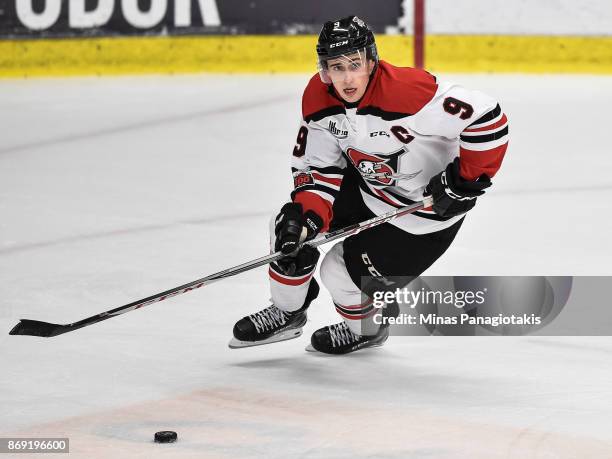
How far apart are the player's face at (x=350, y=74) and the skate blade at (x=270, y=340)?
0.62 metres

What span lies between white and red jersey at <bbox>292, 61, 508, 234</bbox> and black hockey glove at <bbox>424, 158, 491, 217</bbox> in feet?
0.06

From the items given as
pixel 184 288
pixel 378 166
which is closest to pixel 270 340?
pixel 184 288

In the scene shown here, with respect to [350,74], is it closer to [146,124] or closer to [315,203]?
[315,203]

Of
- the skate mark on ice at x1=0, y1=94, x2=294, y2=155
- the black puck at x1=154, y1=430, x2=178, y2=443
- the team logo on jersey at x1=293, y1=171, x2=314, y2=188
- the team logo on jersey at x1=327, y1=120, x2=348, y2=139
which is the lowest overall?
the skate mark on ice at x1=0, y1=94, x2=294, y2=155

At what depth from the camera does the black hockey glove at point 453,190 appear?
Result: 108 inches

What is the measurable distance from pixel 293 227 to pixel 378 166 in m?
0.25

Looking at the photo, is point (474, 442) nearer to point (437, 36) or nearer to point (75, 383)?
point (75, 383)

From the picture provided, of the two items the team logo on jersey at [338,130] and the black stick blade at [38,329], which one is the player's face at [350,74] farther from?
the black stick blade at [38,329]

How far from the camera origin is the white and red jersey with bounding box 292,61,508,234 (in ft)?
8.96

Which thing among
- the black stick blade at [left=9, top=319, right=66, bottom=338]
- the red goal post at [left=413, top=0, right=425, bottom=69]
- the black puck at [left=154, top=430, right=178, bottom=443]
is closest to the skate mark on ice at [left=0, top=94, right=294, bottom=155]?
the red goal post at [left=413, top=0, right=425, bottom=69]

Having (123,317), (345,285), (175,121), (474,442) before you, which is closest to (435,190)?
(345,285)

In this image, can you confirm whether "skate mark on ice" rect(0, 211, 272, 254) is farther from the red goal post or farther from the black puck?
the red goal post

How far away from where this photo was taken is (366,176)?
9.53 ft

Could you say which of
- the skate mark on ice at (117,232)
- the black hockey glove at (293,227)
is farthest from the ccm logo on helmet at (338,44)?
the skate mark on ice at (117,232)
